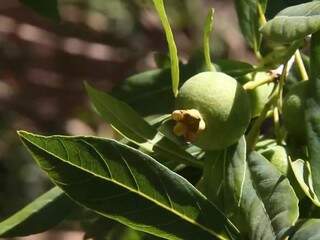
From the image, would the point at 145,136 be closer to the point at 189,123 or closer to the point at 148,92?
the point at 189,123

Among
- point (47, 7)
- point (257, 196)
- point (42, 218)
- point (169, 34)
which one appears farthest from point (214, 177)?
point (47, 7)

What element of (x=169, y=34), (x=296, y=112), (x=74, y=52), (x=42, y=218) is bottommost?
(x=74, y=52)

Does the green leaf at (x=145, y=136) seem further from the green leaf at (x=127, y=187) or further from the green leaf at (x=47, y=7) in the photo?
the green leaf at (x=47, y=7)

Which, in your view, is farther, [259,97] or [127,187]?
[259,97]

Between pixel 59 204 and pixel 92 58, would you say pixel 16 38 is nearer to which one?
pixel 92 58

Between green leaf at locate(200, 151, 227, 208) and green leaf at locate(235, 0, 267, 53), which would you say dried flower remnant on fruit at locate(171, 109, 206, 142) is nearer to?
green leaf at locate(200, 151, 227, 208)

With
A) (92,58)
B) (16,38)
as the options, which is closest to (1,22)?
(16,38)
